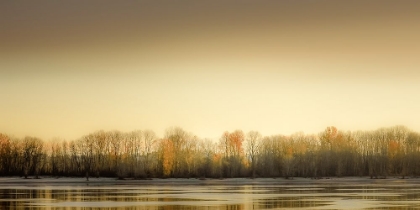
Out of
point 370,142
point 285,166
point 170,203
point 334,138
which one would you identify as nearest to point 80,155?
point 285,166

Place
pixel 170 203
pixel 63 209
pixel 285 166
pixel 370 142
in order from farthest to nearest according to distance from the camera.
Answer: pixel 370 142, pixel 285 166, pixel 170 203, pixel 63 209

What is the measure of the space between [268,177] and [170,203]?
8161cm

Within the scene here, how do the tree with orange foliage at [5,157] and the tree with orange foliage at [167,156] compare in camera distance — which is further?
the tree with orange foliage at [5,157]

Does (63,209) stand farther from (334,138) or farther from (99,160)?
(334,138)

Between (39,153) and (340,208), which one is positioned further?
(39,153)

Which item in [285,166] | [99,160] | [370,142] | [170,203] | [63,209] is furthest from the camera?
[370,142]

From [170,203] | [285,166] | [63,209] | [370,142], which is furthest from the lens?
[370,142]

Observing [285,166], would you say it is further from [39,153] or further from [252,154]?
[39,153]

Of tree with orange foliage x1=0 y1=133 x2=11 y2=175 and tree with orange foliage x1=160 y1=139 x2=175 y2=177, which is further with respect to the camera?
tree with orange foliage x1=0 y1=133 x2=11 y2=175

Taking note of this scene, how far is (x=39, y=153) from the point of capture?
141 m

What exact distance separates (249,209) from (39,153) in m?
111

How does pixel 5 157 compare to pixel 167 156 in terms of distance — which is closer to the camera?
pixel 167 156

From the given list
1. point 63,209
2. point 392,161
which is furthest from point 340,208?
point 392,161

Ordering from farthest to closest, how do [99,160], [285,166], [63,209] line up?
[99,160] < [285,166] < [63,209]
